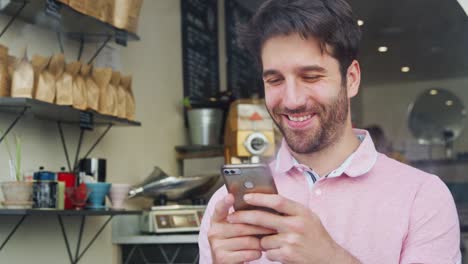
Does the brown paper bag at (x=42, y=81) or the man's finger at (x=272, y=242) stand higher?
the brown paper bag at (x=42, y=81)

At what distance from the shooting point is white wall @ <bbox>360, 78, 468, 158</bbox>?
6461 mm

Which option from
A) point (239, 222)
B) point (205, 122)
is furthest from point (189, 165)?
point (239, 222)

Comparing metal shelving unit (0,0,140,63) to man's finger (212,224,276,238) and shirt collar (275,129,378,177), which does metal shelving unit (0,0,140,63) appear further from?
man's finger (212,224,276,238)

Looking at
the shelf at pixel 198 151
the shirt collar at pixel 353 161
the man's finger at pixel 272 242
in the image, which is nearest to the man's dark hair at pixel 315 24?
the shirt collar at pixel 353 161

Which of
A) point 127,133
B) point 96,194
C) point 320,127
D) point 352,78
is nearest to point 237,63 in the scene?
point 127,133

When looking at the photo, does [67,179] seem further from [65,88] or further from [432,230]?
[432,230]

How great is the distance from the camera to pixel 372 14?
16.7ft

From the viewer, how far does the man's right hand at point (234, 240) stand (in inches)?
46.4

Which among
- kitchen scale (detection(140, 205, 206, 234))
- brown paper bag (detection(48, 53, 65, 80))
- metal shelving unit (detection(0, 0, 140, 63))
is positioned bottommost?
kitchen scale (detection(140, 205, 206, 234))

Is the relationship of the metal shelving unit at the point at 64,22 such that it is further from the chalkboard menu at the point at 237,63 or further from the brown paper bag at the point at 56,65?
the chalkboard menu at the point at 237,63

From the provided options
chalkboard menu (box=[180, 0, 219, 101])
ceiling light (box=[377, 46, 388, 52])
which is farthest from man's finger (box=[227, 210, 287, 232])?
ceiling light (box=[377, 46, 388, 52])

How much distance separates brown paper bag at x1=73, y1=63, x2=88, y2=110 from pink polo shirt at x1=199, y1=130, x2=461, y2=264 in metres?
1.31

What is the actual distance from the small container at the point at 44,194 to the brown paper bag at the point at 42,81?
290 millimetres

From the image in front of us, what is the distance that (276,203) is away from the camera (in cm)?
112
